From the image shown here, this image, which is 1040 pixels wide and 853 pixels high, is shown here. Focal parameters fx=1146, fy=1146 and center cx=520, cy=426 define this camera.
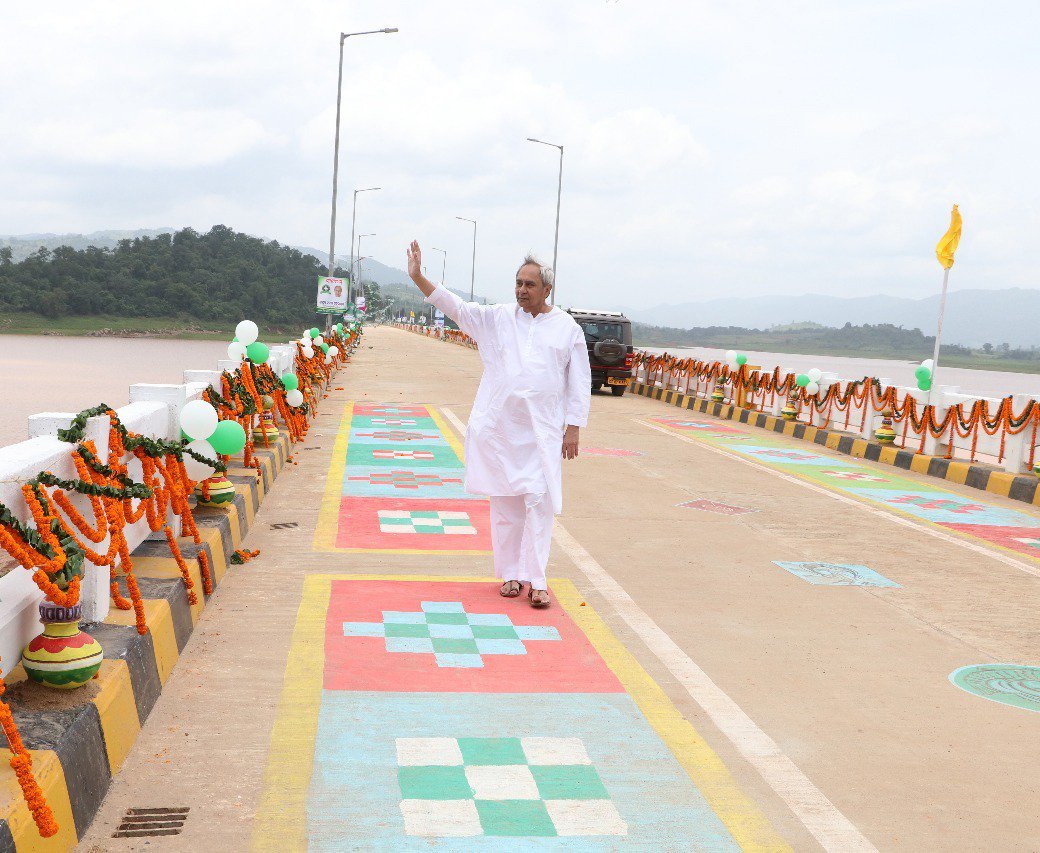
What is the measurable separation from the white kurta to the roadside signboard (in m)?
31.0

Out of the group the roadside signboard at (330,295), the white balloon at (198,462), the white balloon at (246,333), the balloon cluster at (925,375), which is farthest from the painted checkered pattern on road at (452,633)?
the roadside signboard at (330,295)

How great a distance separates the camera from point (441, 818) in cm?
347

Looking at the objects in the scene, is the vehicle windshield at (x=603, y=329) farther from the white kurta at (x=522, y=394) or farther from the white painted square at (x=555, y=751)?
the white painted square at (x=555, y=751)

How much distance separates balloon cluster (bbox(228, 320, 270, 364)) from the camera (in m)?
10.9

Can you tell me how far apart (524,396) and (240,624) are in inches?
72.5

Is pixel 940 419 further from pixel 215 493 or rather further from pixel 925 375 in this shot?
pixel 215 493

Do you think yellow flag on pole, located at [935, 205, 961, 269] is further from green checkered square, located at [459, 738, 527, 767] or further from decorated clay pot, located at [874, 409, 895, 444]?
green checkered square, located at [459, 738, 527, 767]

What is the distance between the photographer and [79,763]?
11.1ft

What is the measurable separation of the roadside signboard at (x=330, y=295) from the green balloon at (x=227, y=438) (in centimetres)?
3016

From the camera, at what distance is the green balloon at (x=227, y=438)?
6.74m

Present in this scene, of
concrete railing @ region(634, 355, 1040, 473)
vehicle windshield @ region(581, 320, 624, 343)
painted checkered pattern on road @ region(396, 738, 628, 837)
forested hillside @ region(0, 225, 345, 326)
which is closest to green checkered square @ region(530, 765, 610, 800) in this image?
painted checkered pattern on road @ region(396, 738, 628, 837)

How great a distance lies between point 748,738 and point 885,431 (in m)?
12.5

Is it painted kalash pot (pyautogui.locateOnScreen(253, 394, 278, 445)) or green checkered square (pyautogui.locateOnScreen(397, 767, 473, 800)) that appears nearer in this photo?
green checkered square (pyautogui.locateOnScreen(397, 767, 473, 800))

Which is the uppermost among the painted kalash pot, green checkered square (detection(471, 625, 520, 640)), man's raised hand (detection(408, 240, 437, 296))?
man's raised hand (detection(408, 240, 437, 296))
